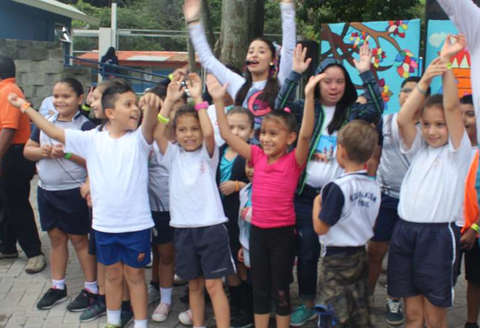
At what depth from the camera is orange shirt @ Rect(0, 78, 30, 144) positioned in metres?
4.97

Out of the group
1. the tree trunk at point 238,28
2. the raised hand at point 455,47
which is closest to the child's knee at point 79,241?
the raised hand at point 455,47

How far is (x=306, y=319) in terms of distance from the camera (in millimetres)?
4020

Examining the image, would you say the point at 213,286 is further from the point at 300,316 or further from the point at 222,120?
the point at 222,120

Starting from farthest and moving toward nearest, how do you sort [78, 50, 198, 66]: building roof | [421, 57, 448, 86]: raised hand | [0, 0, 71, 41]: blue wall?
[78, 50, 198, 66]: building roof
[0, 0, 71, 41]: blue wall
[421, 57, 448, 86]: raised hand

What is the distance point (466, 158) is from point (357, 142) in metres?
0.64

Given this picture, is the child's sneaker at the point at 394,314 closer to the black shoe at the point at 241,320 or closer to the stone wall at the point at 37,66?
the black shoe at the point at 241,320

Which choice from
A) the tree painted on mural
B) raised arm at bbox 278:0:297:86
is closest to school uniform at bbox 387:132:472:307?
raised arm at bbox 278:0:297:86

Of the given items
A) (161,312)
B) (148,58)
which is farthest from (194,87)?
(148,58)

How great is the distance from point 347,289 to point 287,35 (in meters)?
1.91

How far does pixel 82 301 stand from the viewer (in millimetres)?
4438

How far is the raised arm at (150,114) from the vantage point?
3711 millimetres

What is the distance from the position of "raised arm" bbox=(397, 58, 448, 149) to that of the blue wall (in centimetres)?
1362

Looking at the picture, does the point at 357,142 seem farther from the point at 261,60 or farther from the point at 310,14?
the point at 310,14

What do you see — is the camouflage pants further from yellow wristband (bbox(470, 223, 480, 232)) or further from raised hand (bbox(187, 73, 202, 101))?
raised hand (bbox(187, 73, 202, 101))
